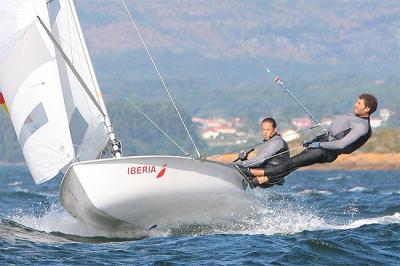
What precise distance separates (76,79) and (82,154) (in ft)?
4.14

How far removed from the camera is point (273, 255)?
533 inches

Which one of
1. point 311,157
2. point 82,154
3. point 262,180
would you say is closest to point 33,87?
point 82,154

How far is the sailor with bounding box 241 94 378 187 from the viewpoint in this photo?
15.0 m

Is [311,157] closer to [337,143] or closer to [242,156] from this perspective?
[337,143]

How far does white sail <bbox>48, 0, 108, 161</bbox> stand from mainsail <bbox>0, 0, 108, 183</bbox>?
14 mm

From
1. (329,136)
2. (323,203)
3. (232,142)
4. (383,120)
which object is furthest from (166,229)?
(383,120)

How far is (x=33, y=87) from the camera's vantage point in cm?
1562

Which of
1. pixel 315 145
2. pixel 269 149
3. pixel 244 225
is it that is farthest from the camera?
pixel 244 225

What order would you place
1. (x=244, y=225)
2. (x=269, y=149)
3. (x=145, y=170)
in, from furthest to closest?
1. (x=244, y=225)
2. (x=269, y=149)
3. (x=145, y=170)

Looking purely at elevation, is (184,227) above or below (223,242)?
above

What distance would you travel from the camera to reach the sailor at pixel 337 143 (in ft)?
49.1

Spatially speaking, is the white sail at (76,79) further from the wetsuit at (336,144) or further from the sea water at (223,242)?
the wetsuit at (336,144)

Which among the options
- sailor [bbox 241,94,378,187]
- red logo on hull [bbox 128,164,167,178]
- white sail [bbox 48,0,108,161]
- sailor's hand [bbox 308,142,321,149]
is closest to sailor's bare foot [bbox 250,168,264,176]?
sailor [bbox 241,94,378,187]

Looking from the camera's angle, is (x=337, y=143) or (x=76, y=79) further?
(x=76, y=79)
